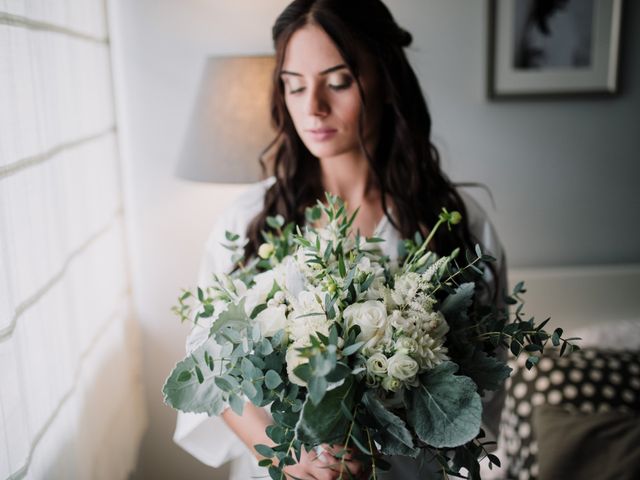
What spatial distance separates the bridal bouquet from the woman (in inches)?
9.7

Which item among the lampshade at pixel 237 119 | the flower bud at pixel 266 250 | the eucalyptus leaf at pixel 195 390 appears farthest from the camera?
the lampshade at pixel 237 119

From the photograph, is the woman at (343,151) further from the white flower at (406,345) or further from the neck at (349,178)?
the white flower at (406,345)

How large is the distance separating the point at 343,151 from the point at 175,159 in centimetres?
66

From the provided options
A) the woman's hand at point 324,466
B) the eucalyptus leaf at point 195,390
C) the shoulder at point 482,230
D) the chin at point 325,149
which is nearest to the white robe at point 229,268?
the shoulder at point 482,230

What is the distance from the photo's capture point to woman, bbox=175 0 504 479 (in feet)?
4.00

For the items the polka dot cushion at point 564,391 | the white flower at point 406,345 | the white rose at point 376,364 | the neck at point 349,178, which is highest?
the neck at point 349,178

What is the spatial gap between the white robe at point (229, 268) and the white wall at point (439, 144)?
0.44m

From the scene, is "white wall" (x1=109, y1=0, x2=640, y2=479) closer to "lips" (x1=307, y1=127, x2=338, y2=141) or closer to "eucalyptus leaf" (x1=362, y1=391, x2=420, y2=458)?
"lips" (x1=307, y1=127, x2=338, y2=141)

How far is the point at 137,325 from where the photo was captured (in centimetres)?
186

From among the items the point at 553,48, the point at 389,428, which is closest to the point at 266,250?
the point at 389,428

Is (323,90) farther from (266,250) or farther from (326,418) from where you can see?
(326,418)

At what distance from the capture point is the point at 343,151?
1295mm

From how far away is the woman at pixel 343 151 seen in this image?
1220 mm

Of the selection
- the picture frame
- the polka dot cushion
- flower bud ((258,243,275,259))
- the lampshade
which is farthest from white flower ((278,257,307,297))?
the picture frame
